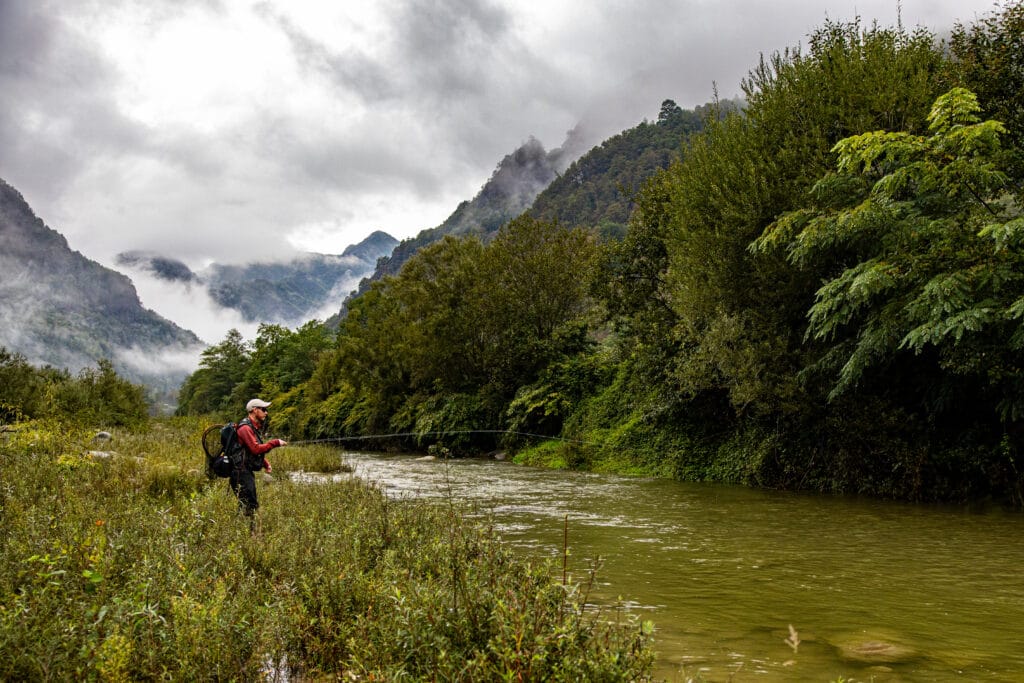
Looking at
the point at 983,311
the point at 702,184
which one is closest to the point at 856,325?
the point at 983,311

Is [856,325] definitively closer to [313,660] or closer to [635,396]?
[635,396]

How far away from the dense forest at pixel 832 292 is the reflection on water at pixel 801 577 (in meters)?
2.16

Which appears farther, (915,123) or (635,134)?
(635,134)

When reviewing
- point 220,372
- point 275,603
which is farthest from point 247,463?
point 220,372

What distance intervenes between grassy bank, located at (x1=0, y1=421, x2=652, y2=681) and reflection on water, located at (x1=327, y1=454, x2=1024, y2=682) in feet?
3.65

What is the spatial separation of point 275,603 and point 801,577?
5.99 m

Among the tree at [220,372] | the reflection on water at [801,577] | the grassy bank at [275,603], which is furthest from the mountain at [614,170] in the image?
the grassy bank at [275,603]

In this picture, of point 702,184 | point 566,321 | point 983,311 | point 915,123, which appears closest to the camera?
point 983,311

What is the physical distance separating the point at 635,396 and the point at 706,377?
18.6 feet

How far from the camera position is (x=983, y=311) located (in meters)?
10.7

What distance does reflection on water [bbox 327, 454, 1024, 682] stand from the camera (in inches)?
195

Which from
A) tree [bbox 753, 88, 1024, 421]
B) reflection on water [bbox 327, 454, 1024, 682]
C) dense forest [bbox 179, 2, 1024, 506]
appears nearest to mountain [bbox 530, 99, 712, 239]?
dense forest [bbox 179, 2, 1024, 506]

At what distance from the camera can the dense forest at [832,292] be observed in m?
11.8

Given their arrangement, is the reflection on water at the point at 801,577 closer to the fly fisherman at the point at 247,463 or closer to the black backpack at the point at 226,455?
the fly fisherman at the point at 247,463
